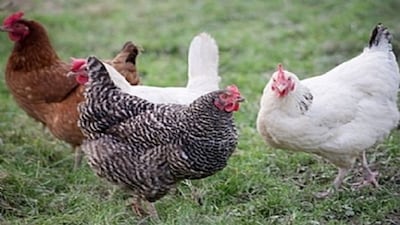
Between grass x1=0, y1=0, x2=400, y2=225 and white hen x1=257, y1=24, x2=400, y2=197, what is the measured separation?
1.16 feet

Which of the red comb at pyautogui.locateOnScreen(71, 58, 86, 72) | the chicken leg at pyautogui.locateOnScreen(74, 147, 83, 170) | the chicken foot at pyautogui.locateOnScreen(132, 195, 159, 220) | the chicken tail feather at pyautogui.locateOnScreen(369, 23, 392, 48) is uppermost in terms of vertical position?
the chicken tail feather at pyautogui.locateOnScreen(369, 23, 392, 48)

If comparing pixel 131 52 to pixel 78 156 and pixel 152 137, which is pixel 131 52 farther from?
pixel 152 137

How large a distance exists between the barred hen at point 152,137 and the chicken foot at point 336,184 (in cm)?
87

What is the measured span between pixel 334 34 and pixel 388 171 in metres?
4.30

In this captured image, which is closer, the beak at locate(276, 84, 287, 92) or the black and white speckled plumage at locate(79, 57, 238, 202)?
the black and white speckled plumage at locate(79, 57, 238, 202)

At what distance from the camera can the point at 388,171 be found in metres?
5.74

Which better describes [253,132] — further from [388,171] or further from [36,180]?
[36,180]

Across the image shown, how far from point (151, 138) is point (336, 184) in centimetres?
142

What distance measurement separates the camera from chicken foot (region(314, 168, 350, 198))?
530cm

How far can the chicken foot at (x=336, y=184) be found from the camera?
5301 millimetres

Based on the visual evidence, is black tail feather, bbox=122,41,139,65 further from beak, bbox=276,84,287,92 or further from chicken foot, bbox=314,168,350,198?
chicken foot, bbox=314,168,350,198

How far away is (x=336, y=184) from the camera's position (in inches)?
212

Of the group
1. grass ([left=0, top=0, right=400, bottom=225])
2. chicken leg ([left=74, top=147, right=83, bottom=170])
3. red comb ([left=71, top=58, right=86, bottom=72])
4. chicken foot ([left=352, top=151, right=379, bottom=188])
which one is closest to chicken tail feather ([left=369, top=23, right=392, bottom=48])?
chicken foot ([left=352, top=151, right=379, bottom=188])

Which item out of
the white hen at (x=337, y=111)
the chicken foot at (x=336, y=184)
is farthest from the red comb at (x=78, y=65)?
the chicken foot at (x=336, y=184)
